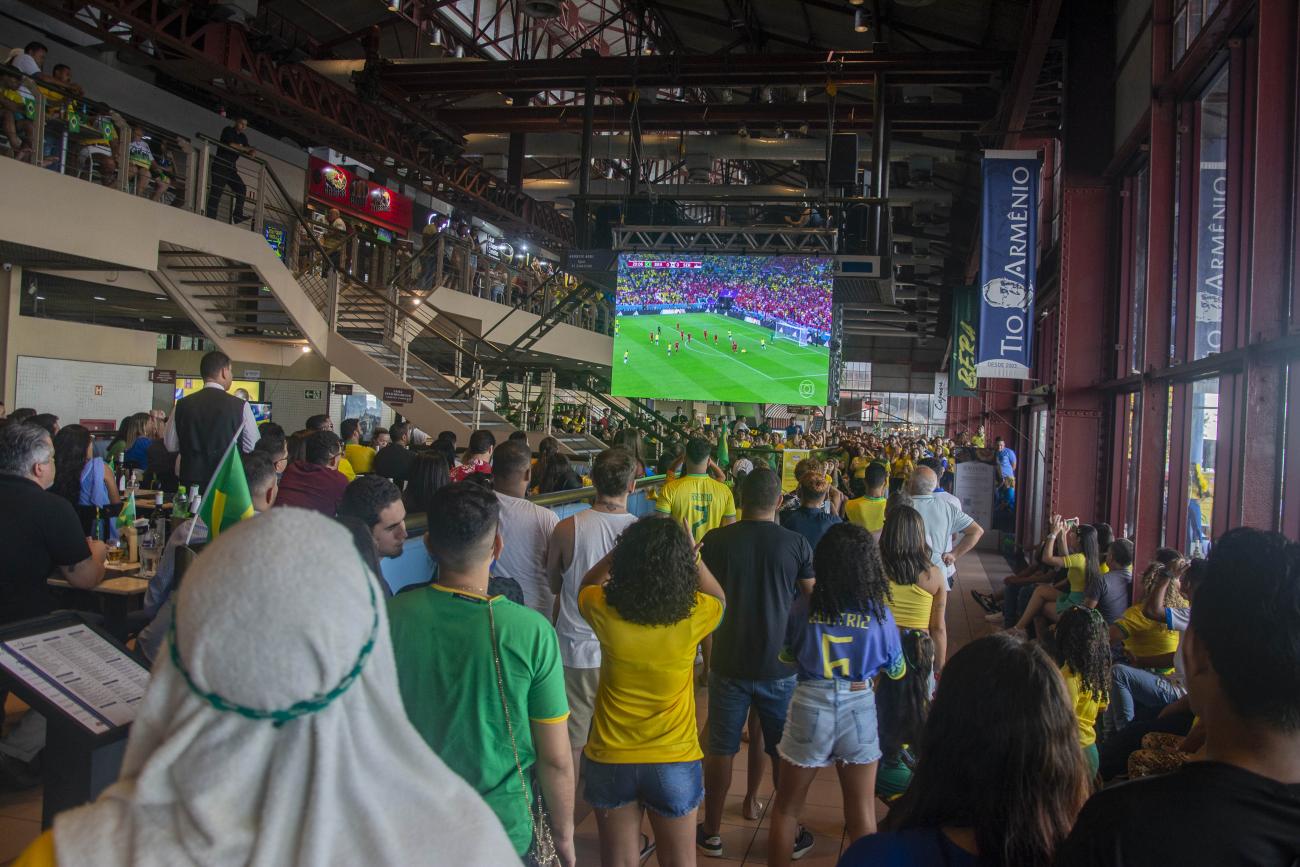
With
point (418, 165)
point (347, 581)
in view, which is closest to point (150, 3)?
point (418, 165)

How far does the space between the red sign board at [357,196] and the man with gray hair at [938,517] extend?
1712 cm

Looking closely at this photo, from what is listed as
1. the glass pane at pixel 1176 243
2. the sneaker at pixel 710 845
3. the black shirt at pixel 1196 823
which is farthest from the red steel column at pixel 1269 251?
the black shirt at pixel 1196 823

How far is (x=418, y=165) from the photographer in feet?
50.9

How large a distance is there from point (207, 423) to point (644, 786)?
4618 mm

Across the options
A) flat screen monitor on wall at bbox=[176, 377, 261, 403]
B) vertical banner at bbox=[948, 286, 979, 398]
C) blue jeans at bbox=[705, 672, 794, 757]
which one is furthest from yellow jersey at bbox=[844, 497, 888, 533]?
flat screen monitor on wall at bbox=[176, 377, 261, 403]

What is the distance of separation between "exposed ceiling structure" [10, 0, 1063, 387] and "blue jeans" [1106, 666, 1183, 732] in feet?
22.1

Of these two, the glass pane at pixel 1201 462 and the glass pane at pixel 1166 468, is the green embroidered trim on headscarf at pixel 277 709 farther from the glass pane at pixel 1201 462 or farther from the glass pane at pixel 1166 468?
the glass pane at pixel 1166 468

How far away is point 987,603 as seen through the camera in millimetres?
10039

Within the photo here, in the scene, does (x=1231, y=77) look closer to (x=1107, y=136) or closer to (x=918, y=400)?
(x=1107, y=136)

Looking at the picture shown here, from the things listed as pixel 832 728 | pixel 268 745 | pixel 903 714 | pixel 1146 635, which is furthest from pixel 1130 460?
pixel 268 745

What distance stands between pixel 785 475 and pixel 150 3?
29.9 ft

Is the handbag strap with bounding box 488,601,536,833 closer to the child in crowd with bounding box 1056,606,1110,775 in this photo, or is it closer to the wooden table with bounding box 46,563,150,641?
the child in crowd with bounding box 1056,606,1110,775

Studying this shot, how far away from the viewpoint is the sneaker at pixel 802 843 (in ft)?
13.8

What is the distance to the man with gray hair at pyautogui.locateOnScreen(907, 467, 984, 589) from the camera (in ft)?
21.8
